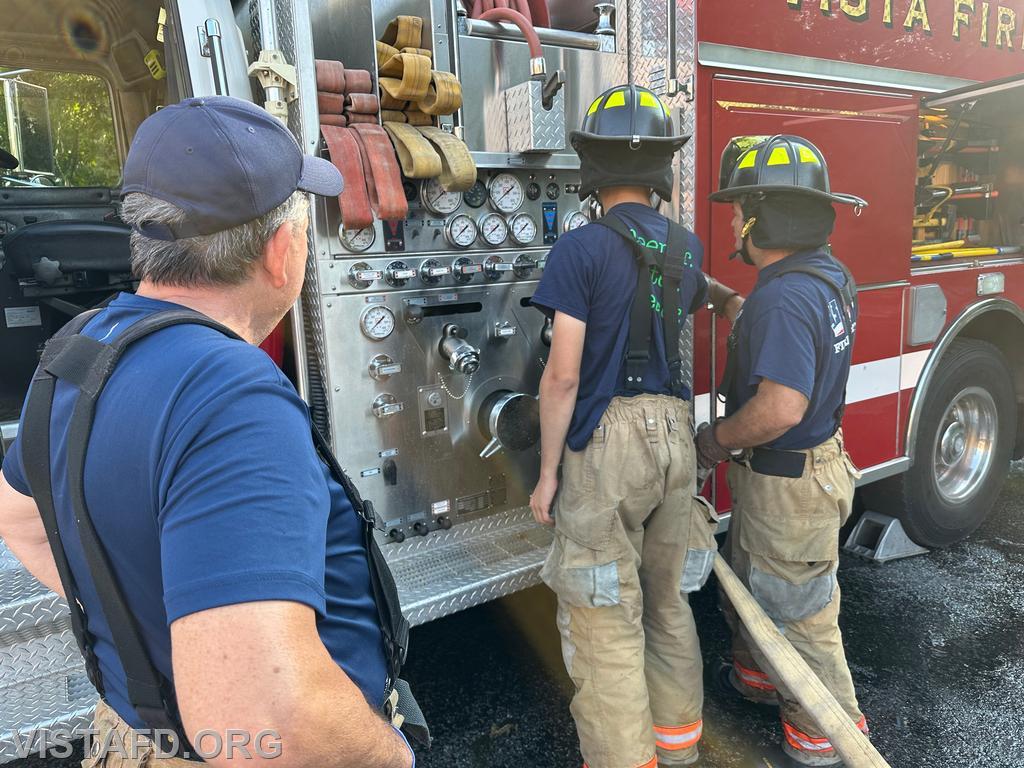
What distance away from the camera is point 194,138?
99cm

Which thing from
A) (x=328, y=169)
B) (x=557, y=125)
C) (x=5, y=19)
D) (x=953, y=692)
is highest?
(x=5, y=19)

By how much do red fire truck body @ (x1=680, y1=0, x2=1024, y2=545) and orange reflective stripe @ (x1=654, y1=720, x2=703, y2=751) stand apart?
99 cm

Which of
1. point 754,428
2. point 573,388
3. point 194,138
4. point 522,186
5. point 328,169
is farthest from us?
point 522,186

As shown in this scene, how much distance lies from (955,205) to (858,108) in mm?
1393

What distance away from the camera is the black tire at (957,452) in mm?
3828

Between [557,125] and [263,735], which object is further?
[557,125]

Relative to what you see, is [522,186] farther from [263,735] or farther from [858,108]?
[263,735]

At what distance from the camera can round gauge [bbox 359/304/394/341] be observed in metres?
2.36

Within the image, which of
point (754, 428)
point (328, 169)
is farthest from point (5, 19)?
point (754, 428)

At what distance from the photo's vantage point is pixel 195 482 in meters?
0.80

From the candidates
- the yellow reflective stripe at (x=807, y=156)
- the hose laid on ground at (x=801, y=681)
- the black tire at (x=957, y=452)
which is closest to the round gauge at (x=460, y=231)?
the yellow reflective stripe at (x=807, y=156)

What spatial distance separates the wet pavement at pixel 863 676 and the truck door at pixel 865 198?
0.73 metres

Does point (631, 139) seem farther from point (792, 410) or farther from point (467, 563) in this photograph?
point (467, 563)
